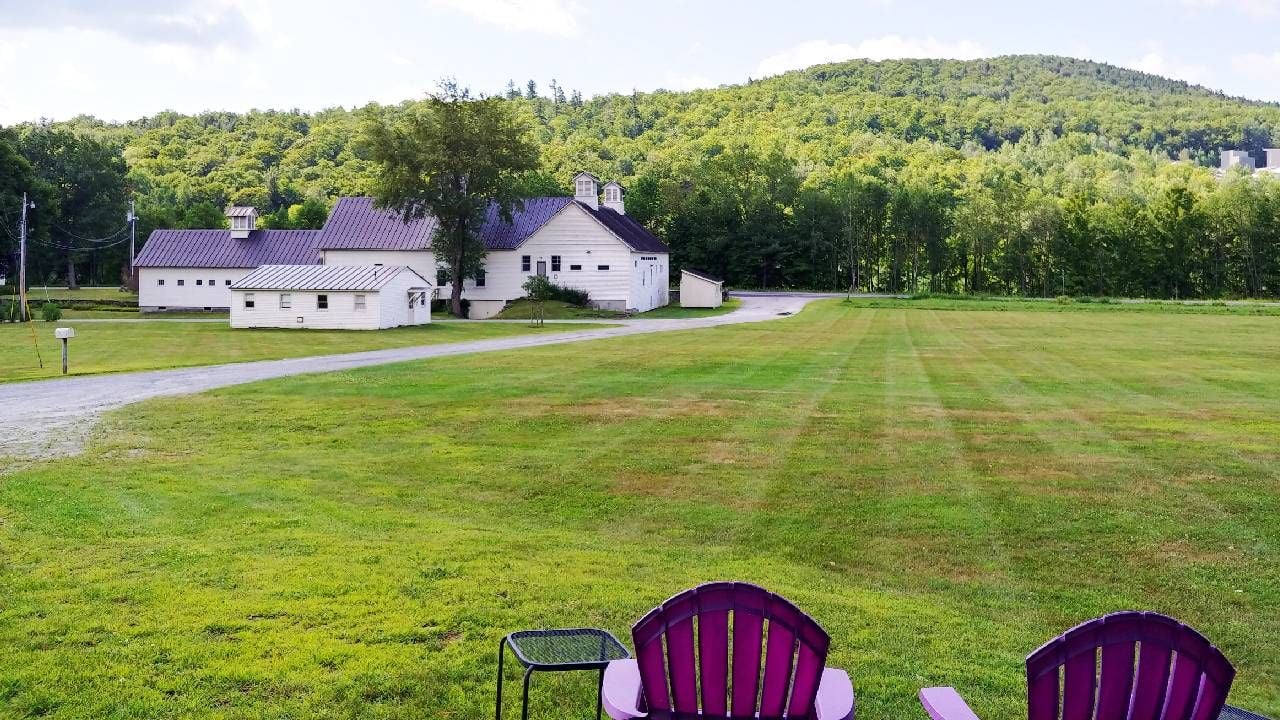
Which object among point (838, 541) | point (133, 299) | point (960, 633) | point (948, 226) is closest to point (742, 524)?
point (838, 541)

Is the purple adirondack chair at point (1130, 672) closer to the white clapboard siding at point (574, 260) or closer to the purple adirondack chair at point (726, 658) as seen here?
the purple adirondack chair at point (726, 658)

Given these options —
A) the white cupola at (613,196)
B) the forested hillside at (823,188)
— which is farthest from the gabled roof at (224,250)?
the white cupola at (613,196)

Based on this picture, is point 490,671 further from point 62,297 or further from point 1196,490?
point 62,297

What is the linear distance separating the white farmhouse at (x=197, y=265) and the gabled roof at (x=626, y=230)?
18993 millimetres

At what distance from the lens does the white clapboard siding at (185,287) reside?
68.1 m

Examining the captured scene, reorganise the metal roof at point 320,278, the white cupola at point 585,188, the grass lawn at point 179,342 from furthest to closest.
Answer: the white cupola at point 585,188 → the metal roof at point 320,278 → the grass lawn at point 179,342

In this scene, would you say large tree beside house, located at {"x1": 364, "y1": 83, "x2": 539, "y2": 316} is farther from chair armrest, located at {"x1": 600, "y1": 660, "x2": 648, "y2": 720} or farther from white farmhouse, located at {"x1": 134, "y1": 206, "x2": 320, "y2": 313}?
chair armrest, located at {"x1": 600, "y1": 660, "x2": 648, "y2": 720}

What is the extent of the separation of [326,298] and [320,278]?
1.50 meters

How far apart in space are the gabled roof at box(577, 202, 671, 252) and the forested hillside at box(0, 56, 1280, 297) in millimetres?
16127

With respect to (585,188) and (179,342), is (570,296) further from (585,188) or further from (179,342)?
(179,342)

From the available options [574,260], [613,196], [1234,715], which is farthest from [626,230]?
[1234,715]

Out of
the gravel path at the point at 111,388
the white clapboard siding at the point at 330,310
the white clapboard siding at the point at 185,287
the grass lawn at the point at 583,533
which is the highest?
the white clapboard siding at the point at 185,287

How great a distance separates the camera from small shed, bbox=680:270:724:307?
7081 centimetres

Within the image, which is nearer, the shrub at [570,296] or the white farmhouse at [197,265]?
the shrub at [570,296]
